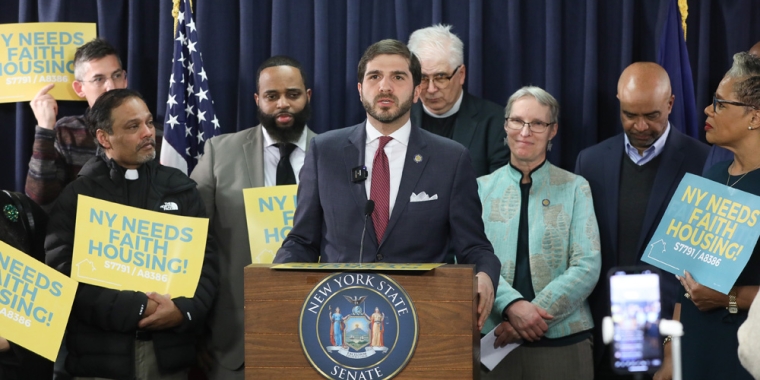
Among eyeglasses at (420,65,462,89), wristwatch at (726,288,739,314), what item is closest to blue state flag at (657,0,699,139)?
eyeglasses at (420,65,462,89)

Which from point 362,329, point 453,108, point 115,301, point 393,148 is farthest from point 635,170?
point 115,301

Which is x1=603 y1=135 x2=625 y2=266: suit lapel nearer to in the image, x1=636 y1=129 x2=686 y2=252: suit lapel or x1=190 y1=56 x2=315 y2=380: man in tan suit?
x1=636 y1=129 x2=686 y2=252: suit lapel

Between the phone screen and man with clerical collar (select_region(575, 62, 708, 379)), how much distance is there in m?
2.11

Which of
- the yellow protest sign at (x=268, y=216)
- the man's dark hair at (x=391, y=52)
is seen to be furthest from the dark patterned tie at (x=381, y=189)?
the yellow protest sign at (x=268, y=216)

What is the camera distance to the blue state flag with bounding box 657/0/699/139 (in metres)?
4.91

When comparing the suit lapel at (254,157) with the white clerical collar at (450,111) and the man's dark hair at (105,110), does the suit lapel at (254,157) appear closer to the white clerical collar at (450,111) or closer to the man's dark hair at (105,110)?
the man's dark hair at (105,110)

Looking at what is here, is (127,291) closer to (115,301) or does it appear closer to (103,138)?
(115,301)

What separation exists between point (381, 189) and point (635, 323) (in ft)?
4.20

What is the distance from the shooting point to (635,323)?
2.21 m

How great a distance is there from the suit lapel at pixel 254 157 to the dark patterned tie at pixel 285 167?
3.6 inches

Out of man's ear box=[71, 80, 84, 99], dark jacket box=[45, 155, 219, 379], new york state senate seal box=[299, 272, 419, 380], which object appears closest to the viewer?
new york state senate seal box=[299, 272, 419, 380]

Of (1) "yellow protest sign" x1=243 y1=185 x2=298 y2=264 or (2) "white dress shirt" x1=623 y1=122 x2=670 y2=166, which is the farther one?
(2) "white dress shirt" x1=623 y1=122 x2=670 y2=166

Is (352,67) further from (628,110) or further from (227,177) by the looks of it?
(628,110)

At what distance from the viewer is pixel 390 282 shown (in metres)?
2.67
